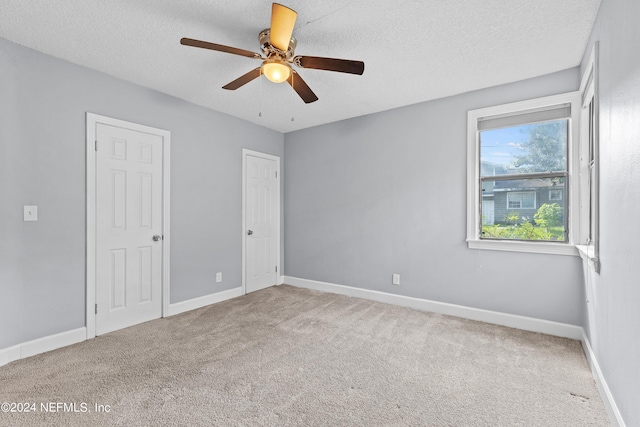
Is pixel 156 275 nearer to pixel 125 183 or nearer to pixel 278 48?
pixel 125 183

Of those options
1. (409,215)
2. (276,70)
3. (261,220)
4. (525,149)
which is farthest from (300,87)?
(261,220)

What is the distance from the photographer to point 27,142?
7.94 ft

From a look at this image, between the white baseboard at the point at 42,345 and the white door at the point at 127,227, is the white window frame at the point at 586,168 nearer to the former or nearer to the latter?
the white door at the point at 127,227

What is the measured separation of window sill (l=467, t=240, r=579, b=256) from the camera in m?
2.75

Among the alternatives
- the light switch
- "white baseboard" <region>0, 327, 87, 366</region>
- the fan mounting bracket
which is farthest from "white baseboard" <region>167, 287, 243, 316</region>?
the fan mounting bracket

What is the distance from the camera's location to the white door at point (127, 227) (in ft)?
9.38

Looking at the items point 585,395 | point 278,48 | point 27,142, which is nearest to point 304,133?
point 278,48

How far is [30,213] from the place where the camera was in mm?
2428

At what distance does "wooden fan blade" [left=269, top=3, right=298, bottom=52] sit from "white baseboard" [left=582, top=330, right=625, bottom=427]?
284 cm

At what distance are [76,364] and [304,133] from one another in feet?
12.6

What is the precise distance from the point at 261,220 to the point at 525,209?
3.41m

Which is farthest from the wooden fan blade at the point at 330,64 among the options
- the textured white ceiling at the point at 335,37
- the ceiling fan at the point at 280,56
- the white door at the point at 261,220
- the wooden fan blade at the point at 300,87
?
the white door at the point at 261,220

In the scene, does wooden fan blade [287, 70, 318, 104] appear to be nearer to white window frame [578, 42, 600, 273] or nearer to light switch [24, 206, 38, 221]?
white window frame [578, 42, 600, 273]

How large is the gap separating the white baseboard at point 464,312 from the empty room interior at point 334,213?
22mm
